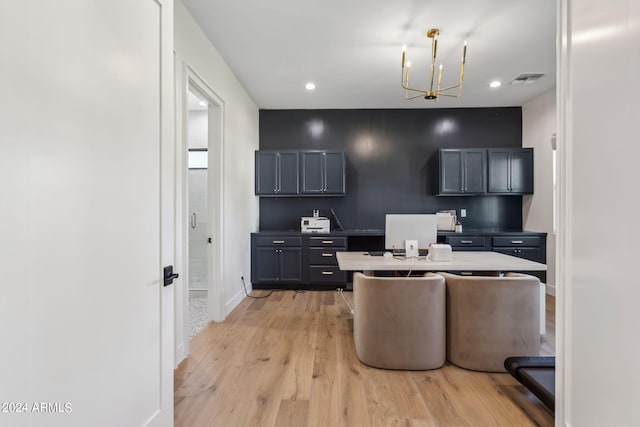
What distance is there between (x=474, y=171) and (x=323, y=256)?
8.80ft

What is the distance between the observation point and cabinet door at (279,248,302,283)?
183 inches

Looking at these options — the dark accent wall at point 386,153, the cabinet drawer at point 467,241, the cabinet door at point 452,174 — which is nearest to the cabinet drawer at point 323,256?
the dark accent wall at point 386,153

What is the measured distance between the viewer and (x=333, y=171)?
16.0 ft

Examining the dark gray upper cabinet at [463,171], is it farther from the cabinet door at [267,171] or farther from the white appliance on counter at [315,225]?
the cabinet door at [267,171]

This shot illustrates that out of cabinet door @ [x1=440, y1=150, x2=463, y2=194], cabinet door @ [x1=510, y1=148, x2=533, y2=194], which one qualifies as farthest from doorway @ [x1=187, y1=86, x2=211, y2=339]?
cabinet door @ [x1=510, y1=148, x2=533, y2=194]

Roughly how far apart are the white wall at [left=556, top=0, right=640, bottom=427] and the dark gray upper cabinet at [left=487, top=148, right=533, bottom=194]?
3713 millimetres

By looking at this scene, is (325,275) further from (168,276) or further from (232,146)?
(168,276)

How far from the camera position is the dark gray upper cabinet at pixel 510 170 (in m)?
4.75

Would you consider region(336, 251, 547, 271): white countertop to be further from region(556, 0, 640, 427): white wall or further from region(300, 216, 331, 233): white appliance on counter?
region(300, 216, 331, 233): white appliance on counter

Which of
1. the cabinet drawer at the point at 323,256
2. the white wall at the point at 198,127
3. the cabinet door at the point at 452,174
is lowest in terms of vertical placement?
the cabinet drawer at the point at 323,256

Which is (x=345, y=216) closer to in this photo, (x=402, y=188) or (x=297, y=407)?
(x=402, y=188)

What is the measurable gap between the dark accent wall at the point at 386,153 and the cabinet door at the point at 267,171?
36cm
